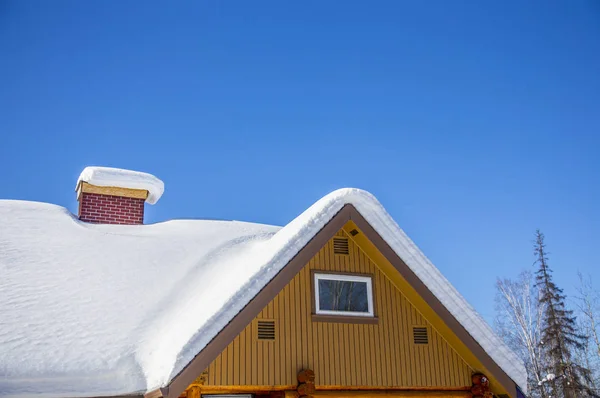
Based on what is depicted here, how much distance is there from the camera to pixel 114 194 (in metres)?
14.3

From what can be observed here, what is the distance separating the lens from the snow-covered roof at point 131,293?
25.4 feet

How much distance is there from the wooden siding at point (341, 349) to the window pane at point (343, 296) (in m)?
0.20

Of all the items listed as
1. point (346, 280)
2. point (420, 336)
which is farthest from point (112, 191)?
point (420, 336)

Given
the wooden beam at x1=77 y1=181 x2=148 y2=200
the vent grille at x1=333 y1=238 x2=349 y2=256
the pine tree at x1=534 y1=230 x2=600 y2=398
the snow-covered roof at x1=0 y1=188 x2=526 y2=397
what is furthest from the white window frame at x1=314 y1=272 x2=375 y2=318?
the pine tree at x1=534 y1=230 x2=600 y2=398

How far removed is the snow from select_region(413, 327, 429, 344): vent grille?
7089mm

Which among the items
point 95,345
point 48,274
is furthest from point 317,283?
point 48,274

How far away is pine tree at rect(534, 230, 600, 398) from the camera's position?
2628 centimetres

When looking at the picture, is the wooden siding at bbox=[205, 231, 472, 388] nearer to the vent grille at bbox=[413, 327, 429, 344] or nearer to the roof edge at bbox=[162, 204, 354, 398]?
the vent grille at bbox=[413, 327, 429, 344]

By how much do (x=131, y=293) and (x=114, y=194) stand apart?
495 centimetres

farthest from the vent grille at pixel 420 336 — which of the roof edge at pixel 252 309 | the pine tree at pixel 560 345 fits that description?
the pine tree at pixel 560 345

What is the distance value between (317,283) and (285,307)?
27.1 inches

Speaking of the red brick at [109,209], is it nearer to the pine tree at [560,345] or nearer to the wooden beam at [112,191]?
the wooden beam at [112,191]

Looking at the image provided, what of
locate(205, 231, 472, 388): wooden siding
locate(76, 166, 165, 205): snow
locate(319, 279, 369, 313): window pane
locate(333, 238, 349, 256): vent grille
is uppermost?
locate(76, 166, 165, 205): snow

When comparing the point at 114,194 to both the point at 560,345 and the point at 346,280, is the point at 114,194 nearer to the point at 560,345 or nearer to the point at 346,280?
the point at 346,280
